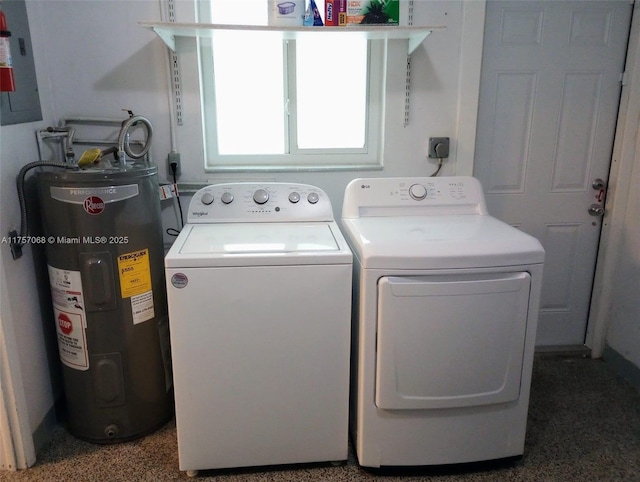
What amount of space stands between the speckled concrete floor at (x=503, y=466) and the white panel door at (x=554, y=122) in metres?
0.66

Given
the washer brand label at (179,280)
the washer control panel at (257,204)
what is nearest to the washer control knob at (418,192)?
the washer control panel at (257,204)

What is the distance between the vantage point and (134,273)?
1.78 metres

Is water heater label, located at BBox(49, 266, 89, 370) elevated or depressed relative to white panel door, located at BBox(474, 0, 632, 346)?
depressed

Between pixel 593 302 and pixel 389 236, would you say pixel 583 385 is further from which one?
pixel 389 236

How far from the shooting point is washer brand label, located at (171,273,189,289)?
5.05 feet

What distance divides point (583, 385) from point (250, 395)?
1680mm

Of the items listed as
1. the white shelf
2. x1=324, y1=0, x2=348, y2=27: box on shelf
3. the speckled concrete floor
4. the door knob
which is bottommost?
the speckled concrete floor

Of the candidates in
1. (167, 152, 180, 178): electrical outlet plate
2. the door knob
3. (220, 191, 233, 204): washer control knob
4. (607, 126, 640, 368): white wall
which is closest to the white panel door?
the door knob

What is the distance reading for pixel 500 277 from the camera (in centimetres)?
159

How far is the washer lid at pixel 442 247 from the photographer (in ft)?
5.04

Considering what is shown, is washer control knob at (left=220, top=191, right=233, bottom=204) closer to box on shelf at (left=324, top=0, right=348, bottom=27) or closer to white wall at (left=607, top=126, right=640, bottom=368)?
box on shelf at (left=324, top=0, right=348, bottom=27)

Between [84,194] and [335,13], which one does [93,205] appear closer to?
[84,194]

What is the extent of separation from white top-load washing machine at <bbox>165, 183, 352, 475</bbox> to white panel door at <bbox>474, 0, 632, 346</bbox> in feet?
3.66

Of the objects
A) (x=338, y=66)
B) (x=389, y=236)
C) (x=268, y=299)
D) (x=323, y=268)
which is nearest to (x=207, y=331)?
(x=268, y=299)
